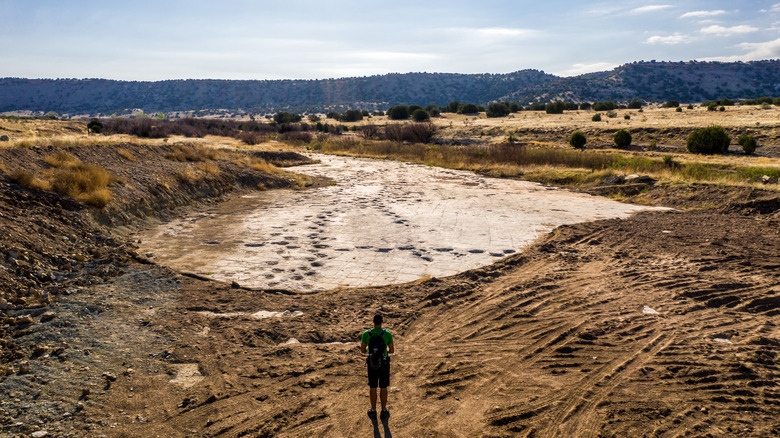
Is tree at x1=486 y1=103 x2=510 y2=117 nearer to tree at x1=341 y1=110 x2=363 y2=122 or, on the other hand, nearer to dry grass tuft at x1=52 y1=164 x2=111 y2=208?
tree at x1=341 y1=110 x2=363 y2=122

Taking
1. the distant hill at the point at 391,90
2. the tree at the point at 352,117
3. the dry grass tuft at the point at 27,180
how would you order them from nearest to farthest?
1. the dry grass tuft at the point at 27,180
2. the tree at the point at 352,117
3. the distant hill at the point at 391,90

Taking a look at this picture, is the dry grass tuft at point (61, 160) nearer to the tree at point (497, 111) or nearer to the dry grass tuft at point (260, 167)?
the dry grass tuft at point (260, 167)

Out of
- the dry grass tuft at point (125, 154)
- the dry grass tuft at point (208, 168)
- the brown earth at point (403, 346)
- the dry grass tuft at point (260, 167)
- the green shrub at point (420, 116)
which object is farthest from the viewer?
the green shrub at point (420, 116)

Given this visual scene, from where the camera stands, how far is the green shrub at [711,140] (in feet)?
106

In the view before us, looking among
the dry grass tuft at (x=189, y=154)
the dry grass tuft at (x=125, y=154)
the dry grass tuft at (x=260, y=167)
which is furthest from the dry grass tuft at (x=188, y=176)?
the dry grass tuft at (x=260, y=167)

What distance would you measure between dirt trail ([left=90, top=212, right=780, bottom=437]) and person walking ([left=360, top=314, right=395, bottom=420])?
20 centimetres

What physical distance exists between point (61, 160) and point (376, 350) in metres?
12.5

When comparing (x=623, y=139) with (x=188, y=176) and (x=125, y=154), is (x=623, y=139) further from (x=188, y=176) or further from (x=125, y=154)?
(x=125, y=154)

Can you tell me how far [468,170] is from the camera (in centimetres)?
2917

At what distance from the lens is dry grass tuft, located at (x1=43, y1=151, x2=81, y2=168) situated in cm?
1285

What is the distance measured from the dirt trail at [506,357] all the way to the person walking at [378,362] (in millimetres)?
198

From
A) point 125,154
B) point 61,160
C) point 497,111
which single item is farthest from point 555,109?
point 61,160

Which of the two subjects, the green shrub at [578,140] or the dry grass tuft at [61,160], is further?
the green shrub at [578,140]

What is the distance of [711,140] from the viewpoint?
32.3m
